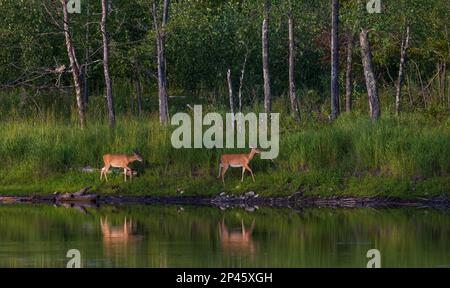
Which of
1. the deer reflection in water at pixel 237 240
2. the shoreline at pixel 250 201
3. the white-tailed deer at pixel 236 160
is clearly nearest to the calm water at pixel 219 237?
the deer reflection in water at pixel 237 240

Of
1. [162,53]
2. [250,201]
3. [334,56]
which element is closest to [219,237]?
[250,201]

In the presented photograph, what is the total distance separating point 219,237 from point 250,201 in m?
5.77

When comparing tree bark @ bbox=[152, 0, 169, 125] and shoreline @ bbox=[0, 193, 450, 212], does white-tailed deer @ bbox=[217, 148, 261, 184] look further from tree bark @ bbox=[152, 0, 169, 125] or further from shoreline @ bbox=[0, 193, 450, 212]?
tree bark @ bbox=[152, 0, 169, 125]

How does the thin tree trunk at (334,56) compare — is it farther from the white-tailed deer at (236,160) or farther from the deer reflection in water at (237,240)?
the deer reflection in water at (237,240)

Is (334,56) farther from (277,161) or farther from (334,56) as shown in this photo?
(277,161)

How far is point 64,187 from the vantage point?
3328 cm

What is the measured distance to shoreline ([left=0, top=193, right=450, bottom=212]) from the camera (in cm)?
3120

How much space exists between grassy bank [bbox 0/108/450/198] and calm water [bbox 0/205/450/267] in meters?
1.53

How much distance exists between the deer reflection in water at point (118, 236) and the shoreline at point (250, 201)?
10.1 feet

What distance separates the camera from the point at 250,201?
32312 mm

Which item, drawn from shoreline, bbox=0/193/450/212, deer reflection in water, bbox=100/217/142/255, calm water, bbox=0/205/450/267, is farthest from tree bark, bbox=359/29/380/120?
deer reflection in water, bbox=100/217/142/255
